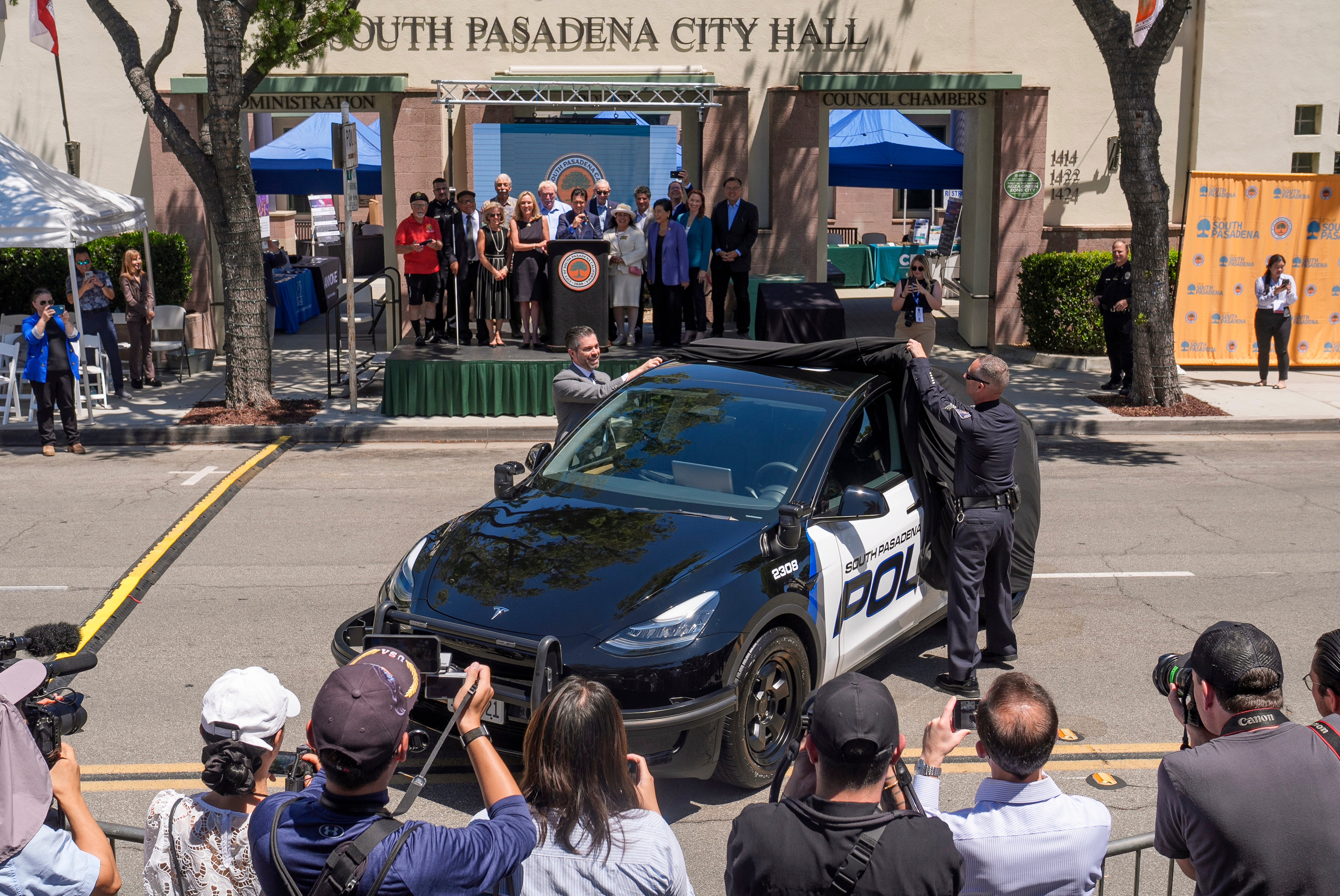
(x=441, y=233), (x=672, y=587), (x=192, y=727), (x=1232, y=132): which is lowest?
(x=192, y=727)

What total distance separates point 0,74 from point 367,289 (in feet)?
30.2

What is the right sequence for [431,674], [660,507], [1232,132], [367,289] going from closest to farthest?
[431,674], [660,507], [1232,132], [367,289]

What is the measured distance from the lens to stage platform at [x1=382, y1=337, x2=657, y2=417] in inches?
591

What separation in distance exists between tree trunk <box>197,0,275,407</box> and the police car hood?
9361 millimetres

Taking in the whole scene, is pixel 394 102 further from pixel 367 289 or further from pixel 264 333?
pixel 367 289

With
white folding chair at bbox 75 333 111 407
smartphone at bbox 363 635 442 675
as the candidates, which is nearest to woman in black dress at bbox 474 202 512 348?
white folding chair at bbox 75 333 111 407

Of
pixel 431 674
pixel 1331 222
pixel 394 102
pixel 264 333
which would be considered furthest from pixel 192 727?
pixel 1331 222

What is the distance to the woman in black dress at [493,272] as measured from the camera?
15453 mm

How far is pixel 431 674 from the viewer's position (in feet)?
11.8

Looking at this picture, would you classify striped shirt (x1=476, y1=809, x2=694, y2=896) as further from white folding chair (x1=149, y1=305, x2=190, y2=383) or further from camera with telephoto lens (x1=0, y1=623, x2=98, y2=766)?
white folding chair (x1=149, y1=305, x2=190, y2=383)

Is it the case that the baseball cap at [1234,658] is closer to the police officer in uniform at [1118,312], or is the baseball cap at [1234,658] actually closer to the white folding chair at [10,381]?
the police officer in uniform at [1118,312]

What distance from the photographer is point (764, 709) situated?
19.0ft

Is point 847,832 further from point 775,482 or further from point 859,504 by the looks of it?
point 775,482

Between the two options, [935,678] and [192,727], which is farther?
[935,678]
